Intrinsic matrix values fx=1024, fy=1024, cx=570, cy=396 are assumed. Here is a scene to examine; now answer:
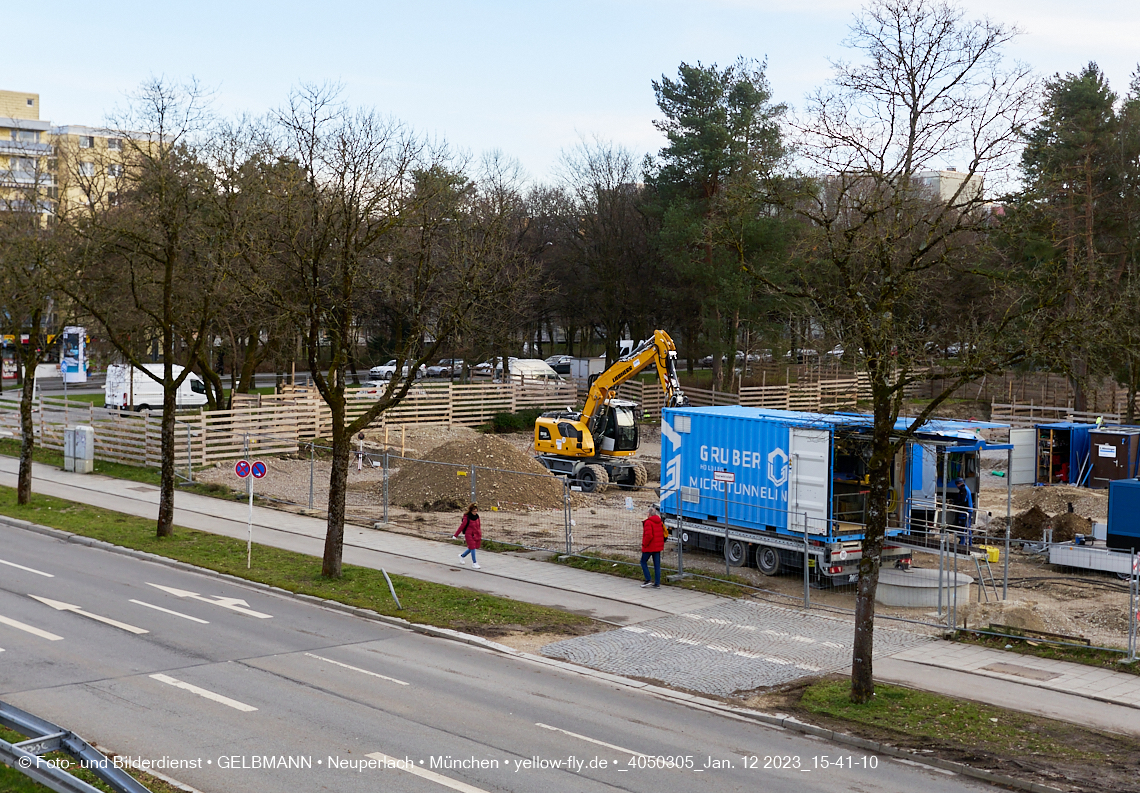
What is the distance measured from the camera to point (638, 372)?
33.2 meters

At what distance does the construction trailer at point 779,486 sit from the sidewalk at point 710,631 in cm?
208

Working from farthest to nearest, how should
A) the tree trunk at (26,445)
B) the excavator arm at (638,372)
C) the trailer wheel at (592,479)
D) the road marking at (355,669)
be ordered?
the trailer wheel at (592,479)
the excavator arm at (638,372)
the tree trunk at (26,445)
the road marking at (355,669)

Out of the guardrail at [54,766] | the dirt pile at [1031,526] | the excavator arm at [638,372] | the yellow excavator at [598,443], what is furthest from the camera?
the yellow excavator at [598,443]

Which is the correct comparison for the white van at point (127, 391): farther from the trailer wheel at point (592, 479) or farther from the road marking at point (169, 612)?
the road marking at point (169, 612)

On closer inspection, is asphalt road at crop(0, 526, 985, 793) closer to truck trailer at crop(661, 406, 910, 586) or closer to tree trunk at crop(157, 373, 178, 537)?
tree trunk at crop(157, 373, 178, 537)

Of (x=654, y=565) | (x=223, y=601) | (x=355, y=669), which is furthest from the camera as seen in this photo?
(x=654, y=565)

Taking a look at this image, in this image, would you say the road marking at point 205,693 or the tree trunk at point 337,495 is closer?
the road marking at point 205,693

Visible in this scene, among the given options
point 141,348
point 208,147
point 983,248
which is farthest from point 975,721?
point 141,348

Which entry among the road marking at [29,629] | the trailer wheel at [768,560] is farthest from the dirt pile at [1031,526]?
the road marking at [29,629]

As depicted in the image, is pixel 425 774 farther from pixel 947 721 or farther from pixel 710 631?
pixel 710 631

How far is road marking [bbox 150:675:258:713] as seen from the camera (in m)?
12.3

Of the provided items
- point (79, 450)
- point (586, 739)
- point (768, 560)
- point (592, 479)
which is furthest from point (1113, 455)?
point (79, 450)

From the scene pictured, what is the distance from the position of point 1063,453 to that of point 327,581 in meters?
28.2

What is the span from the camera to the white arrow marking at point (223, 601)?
17.4 metres
